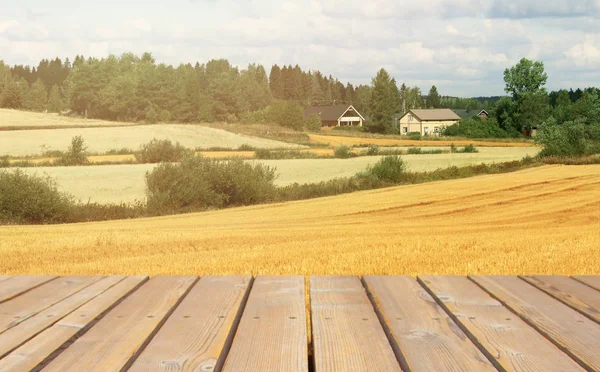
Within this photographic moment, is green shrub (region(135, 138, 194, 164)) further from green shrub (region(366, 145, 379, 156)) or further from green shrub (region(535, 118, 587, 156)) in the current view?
green shrub (region(535, 118, 587, 156))

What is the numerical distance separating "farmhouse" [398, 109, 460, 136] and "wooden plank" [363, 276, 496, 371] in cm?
7347

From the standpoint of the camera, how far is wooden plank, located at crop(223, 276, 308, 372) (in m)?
2.35

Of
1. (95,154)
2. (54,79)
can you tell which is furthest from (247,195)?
(54,79)

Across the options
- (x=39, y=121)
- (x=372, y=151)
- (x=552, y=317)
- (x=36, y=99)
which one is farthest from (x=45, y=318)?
(x=36, y=99)

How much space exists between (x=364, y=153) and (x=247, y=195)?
18.2m

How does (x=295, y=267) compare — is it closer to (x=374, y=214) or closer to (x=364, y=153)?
(x=374, y=214)

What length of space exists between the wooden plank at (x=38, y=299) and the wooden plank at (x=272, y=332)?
770 millimetres

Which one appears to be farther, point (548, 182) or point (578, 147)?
point (578, 147)

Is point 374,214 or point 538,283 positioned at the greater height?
point 538,283

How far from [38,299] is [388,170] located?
29350 millimetres

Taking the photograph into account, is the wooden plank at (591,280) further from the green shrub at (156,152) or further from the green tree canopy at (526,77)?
the green tree canopy at (526,77)

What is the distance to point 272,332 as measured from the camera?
2.68 meters

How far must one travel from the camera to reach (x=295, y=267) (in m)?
9.17

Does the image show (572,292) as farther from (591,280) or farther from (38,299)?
(38,299)
